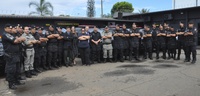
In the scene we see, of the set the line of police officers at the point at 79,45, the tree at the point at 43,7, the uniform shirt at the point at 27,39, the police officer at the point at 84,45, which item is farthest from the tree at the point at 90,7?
the uniform shirt at the point at 27,39

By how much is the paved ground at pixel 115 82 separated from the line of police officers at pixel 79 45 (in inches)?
26.3

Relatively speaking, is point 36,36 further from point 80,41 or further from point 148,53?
point 148,53

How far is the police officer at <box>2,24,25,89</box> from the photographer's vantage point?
701cm

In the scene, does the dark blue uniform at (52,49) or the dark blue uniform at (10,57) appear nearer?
the dark blue uniform at (10,57)

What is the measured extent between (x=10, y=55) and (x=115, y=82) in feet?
10.3

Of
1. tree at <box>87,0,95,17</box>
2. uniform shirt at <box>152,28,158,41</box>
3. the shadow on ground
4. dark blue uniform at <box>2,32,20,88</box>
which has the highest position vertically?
tree at <box>87,0,95,17</box>

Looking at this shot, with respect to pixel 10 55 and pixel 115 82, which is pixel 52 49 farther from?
pixel 115 82

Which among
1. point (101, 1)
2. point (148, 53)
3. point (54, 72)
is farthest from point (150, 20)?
point (101, 1)

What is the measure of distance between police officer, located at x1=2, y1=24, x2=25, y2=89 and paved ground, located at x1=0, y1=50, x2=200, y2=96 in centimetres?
34

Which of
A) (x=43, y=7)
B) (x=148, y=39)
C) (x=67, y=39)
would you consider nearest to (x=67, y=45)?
(x=67, y=39)

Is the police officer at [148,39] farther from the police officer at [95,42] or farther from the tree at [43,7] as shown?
the tree at [43,7]

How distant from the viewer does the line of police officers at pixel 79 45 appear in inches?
292

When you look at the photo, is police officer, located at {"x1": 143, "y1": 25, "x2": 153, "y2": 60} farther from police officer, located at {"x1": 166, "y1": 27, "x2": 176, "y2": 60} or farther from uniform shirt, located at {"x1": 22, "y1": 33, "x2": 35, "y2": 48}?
uniform shirt, located at {"x1": 22, "y1": 33, "x2": 35, "y2": 48}

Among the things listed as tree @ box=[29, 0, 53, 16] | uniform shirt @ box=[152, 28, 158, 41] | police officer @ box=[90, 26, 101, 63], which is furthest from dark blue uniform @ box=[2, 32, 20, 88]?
tree @ box=[29, 0, 53, 16]
